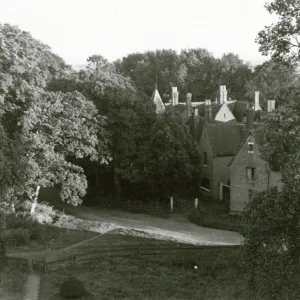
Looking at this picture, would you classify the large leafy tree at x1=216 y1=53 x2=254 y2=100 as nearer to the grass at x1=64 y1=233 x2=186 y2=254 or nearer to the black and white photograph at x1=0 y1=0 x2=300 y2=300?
the black and white photograph at x1=0 y1=0 x2=300 y2=300

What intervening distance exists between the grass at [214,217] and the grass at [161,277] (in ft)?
22.0

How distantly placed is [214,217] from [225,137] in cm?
1097

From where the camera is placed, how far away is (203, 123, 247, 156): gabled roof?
51219 mm

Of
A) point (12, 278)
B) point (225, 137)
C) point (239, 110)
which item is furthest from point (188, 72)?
point (12, 278)

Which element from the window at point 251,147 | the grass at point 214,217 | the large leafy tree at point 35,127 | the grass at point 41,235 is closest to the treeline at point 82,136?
the large leafy tree at point 35,127

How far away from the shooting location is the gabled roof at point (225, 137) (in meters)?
51.2

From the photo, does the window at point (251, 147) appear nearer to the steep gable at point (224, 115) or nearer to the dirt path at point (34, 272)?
the dirt path at point (34, 272)

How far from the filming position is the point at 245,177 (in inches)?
1764

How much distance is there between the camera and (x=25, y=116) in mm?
39531

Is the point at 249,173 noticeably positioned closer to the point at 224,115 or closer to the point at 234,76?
the point at 224,115

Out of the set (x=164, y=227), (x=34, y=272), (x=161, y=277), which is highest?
(x=164, y=227)

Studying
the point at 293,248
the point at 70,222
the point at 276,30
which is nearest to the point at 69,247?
the point at 70,222

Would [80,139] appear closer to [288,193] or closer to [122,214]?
[122,214]

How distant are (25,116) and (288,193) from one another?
2634 centimetres
